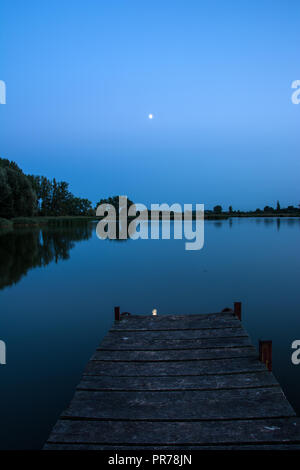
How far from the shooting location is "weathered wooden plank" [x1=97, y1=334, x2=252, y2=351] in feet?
19.9

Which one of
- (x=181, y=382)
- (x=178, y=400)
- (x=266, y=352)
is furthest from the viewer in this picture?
(x=266, y=352)

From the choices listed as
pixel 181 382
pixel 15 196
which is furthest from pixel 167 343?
pixel 15 196

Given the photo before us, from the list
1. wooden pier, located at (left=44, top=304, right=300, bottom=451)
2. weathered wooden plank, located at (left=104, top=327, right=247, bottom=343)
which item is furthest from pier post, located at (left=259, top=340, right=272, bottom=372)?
weathered wooden plank, located at (left=104, top=327, right=247, bottom=343)

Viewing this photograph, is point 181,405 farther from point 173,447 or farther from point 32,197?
point 32,197

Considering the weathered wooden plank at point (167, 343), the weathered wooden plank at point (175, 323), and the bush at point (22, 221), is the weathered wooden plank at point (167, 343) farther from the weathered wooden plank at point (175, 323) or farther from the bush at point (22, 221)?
the bush at point (22, 221)

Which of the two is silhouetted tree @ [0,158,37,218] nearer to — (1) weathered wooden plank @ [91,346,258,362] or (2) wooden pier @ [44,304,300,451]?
(1) weathered wooden plank @ [91,346,258,362]

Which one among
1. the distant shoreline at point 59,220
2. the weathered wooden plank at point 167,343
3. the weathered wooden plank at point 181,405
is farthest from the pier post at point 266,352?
the distant shoreline at point 59,220

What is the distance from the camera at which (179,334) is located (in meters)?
6.88

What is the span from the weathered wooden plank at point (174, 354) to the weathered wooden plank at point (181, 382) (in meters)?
0.73

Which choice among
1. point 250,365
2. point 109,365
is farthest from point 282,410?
point 109,365

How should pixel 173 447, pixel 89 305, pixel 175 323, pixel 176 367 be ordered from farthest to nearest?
1. pixel 89 305
2. pixel 175 323
3. pixel 176 367
4. pixel 173 447

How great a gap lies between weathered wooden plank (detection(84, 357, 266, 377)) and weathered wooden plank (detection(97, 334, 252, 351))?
0.66m

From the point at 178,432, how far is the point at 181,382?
1193 millimetres

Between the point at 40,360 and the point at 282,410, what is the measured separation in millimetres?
5548
